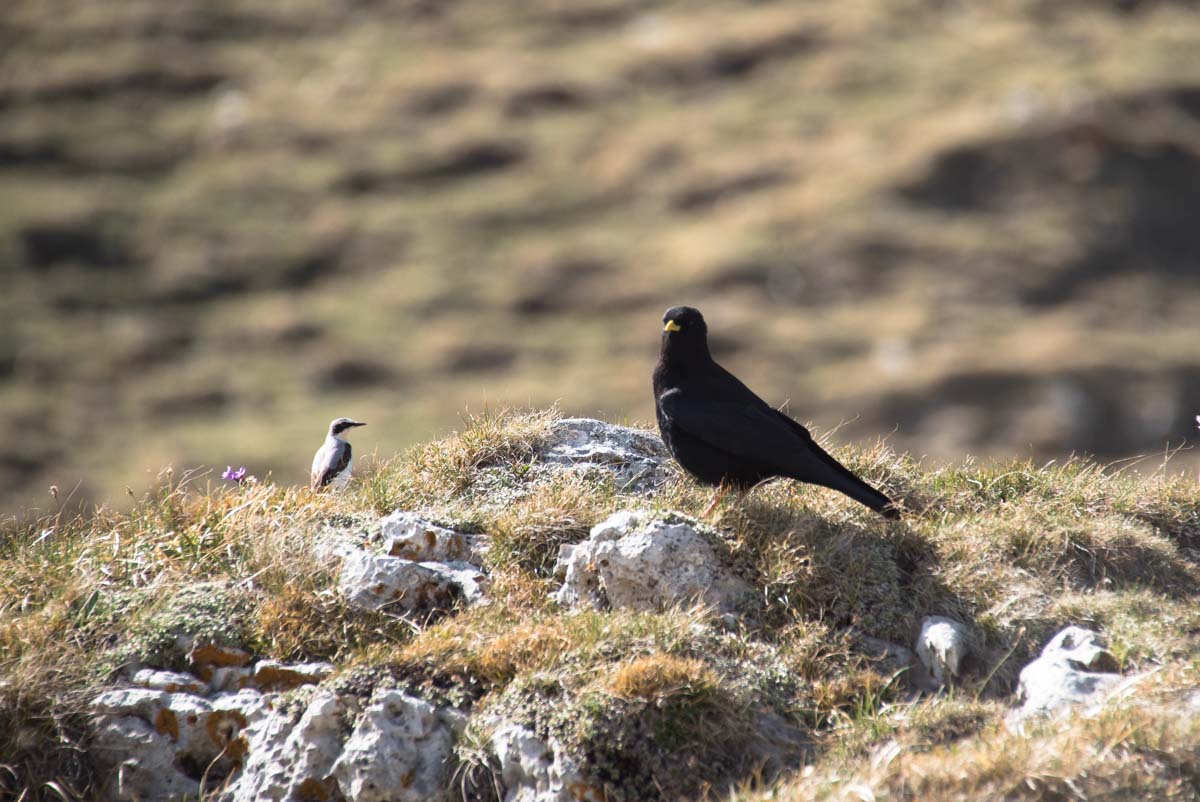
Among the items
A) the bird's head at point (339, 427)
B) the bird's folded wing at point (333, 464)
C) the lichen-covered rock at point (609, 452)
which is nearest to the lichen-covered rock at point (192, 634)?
the bird's folded wing at point (333, 464)

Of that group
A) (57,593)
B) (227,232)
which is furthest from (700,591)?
(227,232)

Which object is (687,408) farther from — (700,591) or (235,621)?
(235,621)

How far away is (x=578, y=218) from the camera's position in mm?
85062

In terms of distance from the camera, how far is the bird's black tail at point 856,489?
771 centimetres

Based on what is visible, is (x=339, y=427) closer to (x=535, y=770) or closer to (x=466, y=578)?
(x=466, y=578)

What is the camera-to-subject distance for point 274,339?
236 feet

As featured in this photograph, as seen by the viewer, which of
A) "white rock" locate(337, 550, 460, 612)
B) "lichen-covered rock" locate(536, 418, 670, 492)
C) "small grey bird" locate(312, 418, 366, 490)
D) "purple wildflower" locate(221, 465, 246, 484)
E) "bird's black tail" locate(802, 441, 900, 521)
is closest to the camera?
"white rock" locate(337, 550, 460, 612)

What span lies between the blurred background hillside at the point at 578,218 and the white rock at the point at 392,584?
44.8 metres

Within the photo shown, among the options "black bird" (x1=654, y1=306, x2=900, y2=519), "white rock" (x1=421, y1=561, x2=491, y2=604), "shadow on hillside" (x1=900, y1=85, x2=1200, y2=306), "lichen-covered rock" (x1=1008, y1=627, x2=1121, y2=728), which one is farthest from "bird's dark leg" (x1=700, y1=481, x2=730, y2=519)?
"shadow on hillside" (x1=900, y1=85, x2=1200, y2=306)

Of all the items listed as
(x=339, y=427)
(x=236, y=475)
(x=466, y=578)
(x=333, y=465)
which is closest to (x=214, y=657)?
(x=466, y=578)

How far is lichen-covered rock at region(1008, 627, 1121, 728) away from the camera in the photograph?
625 centimetres

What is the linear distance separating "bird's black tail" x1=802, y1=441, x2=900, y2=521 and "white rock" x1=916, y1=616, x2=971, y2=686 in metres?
0.87

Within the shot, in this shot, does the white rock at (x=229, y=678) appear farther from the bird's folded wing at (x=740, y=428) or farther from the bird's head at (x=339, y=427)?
the bird's head at (x=339, y=427)

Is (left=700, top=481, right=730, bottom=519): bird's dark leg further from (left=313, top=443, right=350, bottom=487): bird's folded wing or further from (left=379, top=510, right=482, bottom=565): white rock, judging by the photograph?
(left=313, top=443, right=350, bottom=487): bird's folded wing
